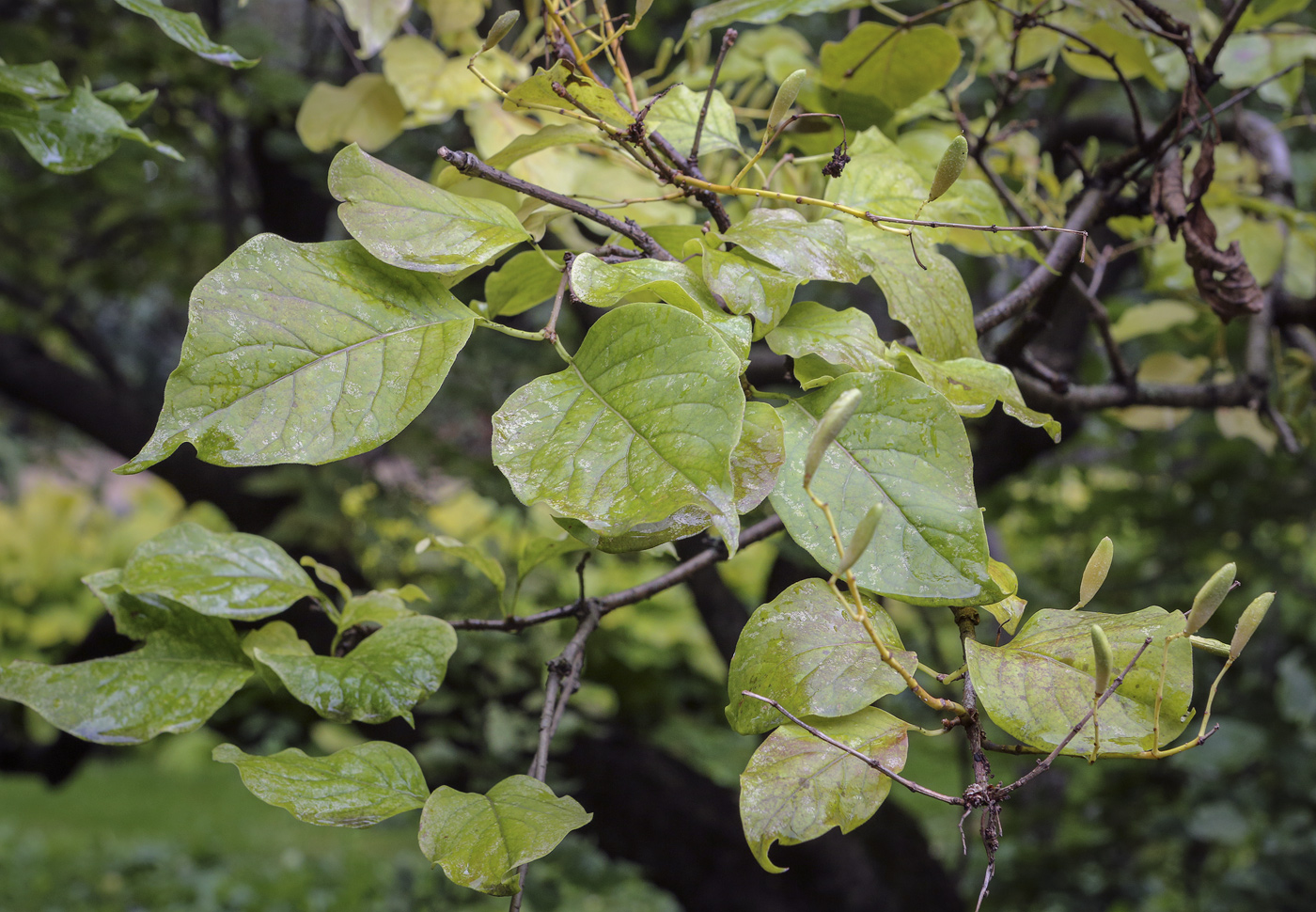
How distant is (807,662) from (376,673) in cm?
23

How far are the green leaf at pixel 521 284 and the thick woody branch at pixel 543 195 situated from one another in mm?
60

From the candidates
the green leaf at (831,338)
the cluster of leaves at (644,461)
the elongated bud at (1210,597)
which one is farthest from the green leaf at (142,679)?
the elongated bud at (1210,597)

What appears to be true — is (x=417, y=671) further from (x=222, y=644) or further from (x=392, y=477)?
(x=392, y=477)

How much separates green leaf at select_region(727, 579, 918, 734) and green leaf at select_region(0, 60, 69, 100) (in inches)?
21.0

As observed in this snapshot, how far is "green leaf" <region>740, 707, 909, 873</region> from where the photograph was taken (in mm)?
359

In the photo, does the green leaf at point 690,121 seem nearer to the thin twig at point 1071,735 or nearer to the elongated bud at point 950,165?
the elongated bud at point 950,165

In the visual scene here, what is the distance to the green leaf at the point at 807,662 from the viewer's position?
37 centimetres

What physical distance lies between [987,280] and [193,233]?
1681mm

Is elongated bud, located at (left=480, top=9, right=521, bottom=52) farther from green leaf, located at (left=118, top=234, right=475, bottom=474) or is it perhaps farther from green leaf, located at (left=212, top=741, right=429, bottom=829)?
green leaf, located at (left=212, top=741, right=429, bottom=829)

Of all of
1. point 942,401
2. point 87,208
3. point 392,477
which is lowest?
point 392,477

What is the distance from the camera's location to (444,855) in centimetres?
37

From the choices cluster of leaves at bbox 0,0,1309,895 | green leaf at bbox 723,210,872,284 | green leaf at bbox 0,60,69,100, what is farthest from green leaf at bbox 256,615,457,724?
green leaf at bbox 0,60,69,100

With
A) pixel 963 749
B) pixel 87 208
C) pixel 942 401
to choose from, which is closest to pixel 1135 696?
pixel 942 401

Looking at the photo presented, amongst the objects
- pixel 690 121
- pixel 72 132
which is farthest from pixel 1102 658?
pixel 72 132
